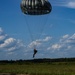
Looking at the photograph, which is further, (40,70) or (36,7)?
(40,70)

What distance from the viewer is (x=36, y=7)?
50.4 m

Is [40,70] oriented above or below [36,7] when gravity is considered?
below

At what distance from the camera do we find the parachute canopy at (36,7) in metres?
50.4

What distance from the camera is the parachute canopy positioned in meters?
50.4

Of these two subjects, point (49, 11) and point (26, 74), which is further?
point (26, 74)

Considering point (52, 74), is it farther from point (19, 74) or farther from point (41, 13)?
point (41, 13)

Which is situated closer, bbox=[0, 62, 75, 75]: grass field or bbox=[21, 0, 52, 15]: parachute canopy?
bbox=[21, 0, 52, 15]: parachute canopy

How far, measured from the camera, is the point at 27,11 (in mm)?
51438

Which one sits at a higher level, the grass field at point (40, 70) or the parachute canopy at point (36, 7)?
the parachute canopy at point (36, 7)

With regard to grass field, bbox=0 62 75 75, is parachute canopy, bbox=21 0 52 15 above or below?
above

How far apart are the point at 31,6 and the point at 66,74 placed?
19.2 m

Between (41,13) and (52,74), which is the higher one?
(41,13)

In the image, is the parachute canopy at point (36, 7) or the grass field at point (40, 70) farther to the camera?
the grass field at point (40, 70)

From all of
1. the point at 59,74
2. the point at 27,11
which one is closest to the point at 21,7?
the point at 27,11
